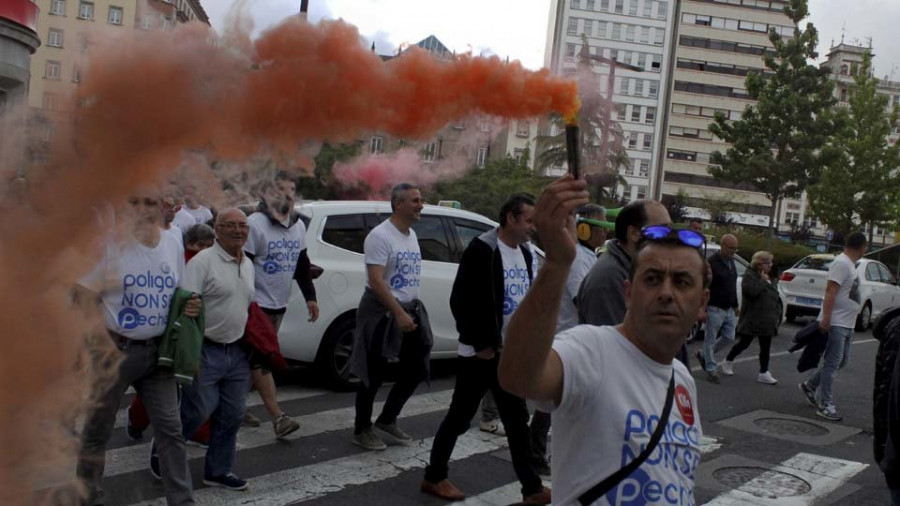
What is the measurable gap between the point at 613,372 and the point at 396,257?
3.96 m

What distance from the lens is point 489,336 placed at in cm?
540

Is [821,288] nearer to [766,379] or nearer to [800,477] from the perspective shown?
[766,379]

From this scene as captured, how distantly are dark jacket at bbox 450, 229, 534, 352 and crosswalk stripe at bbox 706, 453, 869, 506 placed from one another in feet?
6.80

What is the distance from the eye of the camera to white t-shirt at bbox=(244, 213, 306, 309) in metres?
6.41

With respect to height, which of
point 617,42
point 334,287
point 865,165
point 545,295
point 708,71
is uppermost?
point 708,71

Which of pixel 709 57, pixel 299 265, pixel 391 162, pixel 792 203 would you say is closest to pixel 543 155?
pixel 391 162

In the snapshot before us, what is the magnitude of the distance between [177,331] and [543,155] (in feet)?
7.82

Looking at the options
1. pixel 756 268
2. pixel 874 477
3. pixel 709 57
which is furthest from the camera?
pixel 709 57

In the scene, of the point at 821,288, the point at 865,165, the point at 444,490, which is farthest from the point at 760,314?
the point at 865,165

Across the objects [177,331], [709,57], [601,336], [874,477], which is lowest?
[874,477]

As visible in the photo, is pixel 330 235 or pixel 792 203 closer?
pixel 330 235

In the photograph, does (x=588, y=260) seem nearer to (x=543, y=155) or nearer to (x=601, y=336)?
(x=543, y=155)

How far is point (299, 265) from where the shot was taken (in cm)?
688

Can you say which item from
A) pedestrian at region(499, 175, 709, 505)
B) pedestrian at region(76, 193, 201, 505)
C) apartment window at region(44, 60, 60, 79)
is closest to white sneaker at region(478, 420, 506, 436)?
pedestrian at region(76, 193, 201, 505)
